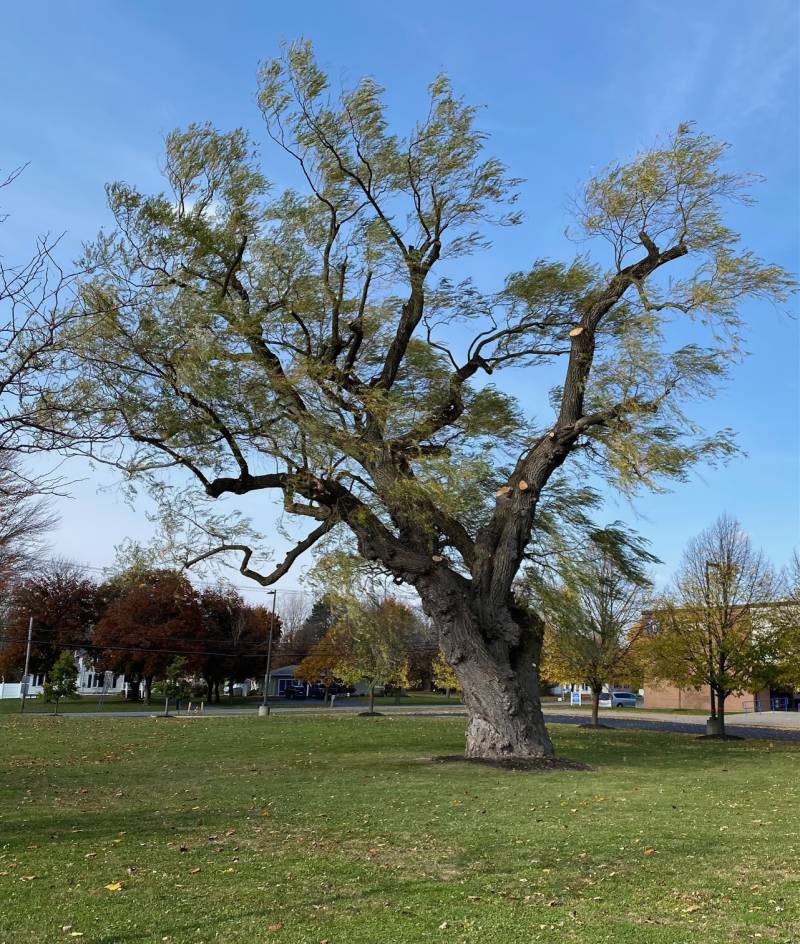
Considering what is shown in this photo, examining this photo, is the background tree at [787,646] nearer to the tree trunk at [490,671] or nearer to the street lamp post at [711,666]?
the street lamp post at [711,666]

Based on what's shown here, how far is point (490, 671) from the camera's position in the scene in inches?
606

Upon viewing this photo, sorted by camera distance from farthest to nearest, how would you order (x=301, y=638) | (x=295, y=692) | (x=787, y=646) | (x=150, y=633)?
(x=301, y=638) → (x=295, y=692) → (x=150, y=633) → (x=787, y=646)

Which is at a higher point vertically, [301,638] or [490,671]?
[490,671]

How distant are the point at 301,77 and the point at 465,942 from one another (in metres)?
14.1

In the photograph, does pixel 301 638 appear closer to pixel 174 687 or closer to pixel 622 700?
pixel 622 700

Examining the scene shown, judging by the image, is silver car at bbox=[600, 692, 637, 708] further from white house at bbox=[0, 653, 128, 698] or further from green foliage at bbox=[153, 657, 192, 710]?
white house at bbox=[0, 653, 128, 698]

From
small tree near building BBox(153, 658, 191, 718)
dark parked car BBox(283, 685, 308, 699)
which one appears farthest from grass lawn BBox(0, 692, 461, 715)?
dark parked car BBox(283, 685, 308, 699)

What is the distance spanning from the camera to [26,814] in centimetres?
964

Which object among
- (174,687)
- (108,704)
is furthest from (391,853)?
(108,704)

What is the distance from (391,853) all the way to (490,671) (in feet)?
26.8

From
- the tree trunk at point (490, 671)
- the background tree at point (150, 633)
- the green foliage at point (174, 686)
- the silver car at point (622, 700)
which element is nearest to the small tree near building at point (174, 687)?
the green foliage at point (174, 686)

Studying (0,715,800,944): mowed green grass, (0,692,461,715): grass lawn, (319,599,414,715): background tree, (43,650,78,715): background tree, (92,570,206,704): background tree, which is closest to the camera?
(0,715,800,944): mowed green grass

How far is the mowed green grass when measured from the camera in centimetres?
523

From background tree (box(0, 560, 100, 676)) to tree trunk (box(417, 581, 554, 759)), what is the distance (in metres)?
41.9
